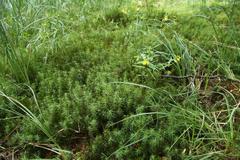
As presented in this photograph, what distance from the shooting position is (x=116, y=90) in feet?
7.20

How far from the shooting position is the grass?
1893 mm

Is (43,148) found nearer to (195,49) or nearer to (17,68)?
Answer: (17,68)

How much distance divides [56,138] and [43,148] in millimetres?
88

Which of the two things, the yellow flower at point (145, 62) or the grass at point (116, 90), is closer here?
the grass at point (116, 90)

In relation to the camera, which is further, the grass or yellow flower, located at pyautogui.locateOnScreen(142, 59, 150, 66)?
yellow flower, located at pyautogui.locateOnScreen(142, 59, 150, 66)

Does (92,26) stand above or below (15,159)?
above

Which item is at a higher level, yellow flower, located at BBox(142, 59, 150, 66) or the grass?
yellow flower, located at BBox(142, 59, 150, 66)

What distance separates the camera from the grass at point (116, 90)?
1893 millimetres

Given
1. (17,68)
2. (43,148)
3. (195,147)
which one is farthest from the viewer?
(17,68)

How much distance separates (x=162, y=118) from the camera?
201cm

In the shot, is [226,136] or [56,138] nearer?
[226,136]

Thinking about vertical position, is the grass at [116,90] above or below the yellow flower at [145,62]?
Result: below

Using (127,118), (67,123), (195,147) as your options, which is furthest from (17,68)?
(195,147)

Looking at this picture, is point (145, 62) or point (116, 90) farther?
point (145, 62)
